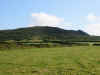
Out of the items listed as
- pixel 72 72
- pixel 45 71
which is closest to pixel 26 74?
pixel 45 71

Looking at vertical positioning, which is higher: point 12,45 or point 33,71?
point 33,71

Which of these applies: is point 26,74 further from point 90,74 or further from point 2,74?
point 90,74

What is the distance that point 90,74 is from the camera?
23062 millimetres

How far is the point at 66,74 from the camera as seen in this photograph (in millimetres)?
23297

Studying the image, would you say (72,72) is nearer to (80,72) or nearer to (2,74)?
(80,72)

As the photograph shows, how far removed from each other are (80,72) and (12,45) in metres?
62.2

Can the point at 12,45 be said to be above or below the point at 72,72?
below

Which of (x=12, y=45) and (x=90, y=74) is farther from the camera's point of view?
(x=12, y=45)

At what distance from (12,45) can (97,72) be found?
63322 millimetres

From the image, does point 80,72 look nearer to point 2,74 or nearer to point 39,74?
point 39,74

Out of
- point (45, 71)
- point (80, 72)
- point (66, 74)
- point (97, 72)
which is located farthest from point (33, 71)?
point (97, 72)

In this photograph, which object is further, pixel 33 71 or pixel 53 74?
pixel 33 71

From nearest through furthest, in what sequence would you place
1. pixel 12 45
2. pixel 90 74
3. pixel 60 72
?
1. pixel 90 74
2. pixel 60 72
3. pixel 12 45

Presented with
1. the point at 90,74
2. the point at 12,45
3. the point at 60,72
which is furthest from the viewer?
the point at 12,45
